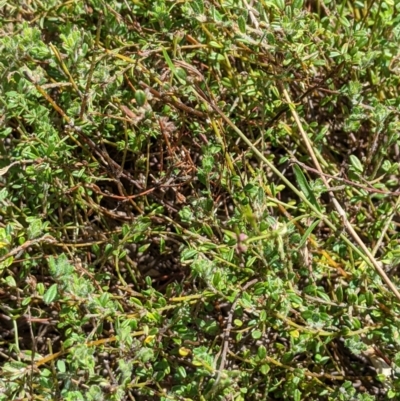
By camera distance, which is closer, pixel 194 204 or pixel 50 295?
pixel 50 295

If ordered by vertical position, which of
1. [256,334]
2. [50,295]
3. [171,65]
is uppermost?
[171,65]

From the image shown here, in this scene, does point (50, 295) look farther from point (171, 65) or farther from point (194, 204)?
point (171, 65)

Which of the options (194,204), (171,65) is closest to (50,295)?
(194,204)

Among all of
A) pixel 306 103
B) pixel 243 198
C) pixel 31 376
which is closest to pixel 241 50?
pixel 306 103

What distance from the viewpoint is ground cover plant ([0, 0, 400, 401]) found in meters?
1.45

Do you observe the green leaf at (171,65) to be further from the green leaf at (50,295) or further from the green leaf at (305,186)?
the green leaf at (50,295)

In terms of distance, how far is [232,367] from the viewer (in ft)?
5.22

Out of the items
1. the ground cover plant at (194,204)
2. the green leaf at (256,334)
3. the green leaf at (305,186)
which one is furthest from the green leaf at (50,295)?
the green leaf at (305,186)

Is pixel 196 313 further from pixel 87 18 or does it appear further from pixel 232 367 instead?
pixel 87 18

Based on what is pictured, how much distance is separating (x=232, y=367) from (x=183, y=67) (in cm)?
70

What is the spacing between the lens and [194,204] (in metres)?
1.52

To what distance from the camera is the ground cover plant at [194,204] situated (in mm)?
1451

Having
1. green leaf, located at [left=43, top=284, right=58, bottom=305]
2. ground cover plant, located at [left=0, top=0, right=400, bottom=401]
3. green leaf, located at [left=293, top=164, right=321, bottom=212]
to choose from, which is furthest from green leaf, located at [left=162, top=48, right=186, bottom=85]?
green leaf, located at [left=43, top=284, right=58, bottom=305]

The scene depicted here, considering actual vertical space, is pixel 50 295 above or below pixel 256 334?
above
